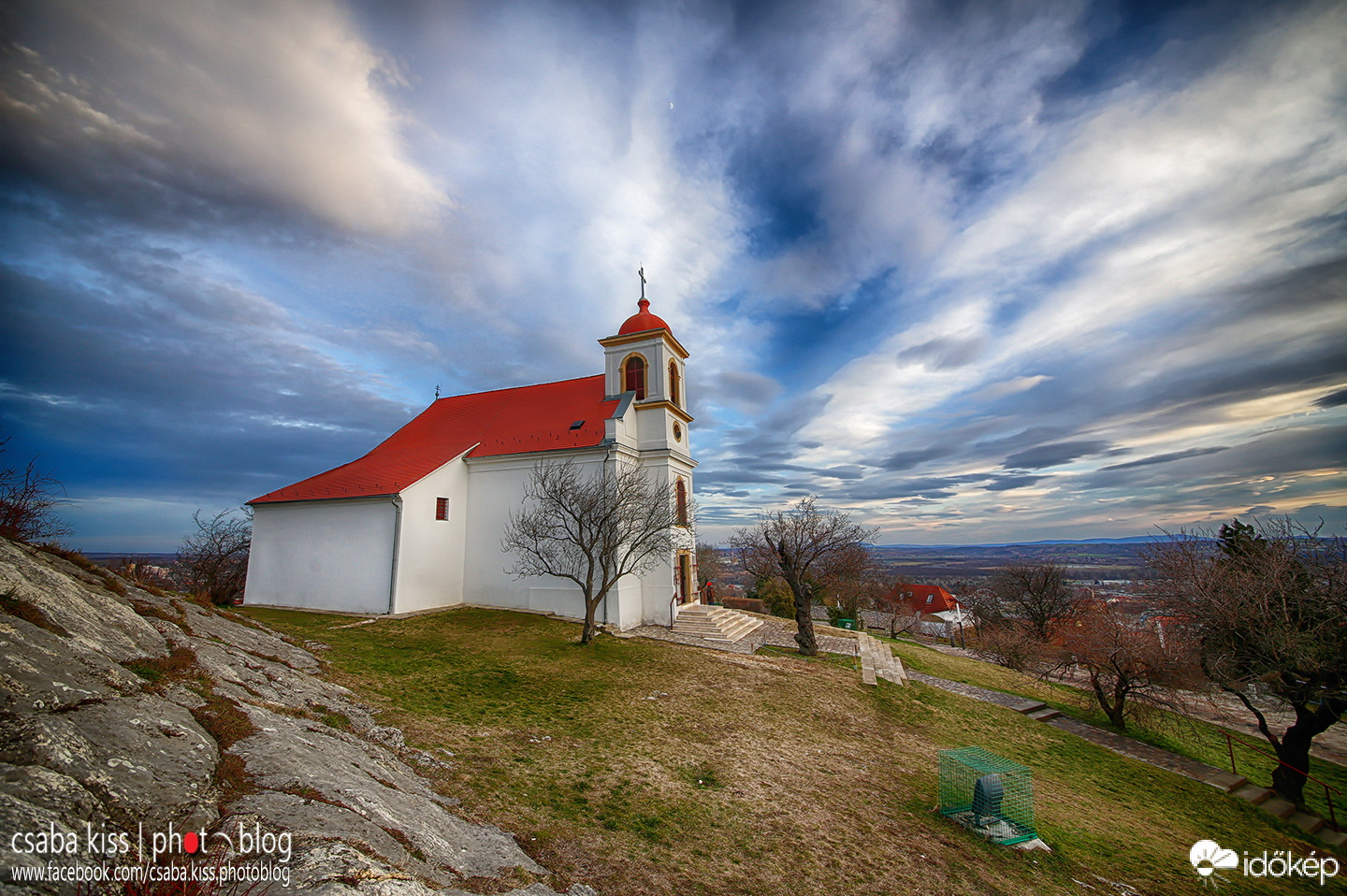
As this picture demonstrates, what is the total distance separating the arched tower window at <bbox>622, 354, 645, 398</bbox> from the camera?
72.8 feet

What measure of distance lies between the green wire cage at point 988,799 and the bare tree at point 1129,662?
9.36 meters

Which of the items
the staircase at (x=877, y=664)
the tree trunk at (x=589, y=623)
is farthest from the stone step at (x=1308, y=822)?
the tree trunk at (x=589, y=623)

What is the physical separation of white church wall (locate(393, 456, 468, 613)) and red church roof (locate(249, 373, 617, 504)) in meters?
0.67

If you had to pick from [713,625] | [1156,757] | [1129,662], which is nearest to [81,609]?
[713,625]

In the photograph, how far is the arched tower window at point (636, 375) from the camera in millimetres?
22203

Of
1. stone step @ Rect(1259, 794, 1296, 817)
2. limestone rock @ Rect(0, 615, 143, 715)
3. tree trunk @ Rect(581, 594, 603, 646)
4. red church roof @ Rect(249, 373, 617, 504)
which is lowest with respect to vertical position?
stone step @ Rect(1259, 794, 1296, 817)

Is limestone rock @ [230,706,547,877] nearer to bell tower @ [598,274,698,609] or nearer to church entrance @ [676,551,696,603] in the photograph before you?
bell tower @ [598,274,698,609]

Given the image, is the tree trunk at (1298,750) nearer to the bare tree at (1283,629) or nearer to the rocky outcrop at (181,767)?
the bare tree at (1283,629)

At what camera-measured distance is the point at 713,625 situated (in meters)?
19.5

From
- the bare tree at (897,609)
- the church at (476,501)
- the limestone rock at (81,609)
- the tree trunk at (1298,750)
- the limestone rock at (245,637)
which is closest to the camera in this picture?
the limestone rock at (81,609)

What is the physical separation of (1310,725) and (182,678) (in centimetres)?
2080

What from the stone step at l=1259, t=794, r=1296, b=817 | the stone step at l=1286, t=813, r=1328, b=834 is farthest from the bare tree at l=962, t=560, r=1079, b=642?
the stone step at l=1286, t=813, r=1328, b=834

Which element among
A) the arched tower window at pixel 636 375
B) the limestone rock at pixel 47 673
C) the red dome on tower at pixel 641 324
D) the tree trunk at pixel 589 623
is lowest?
the tree trunk at pixel 589 623

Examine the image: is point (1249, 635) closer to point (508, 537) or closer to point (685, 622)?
point (685, 622)
